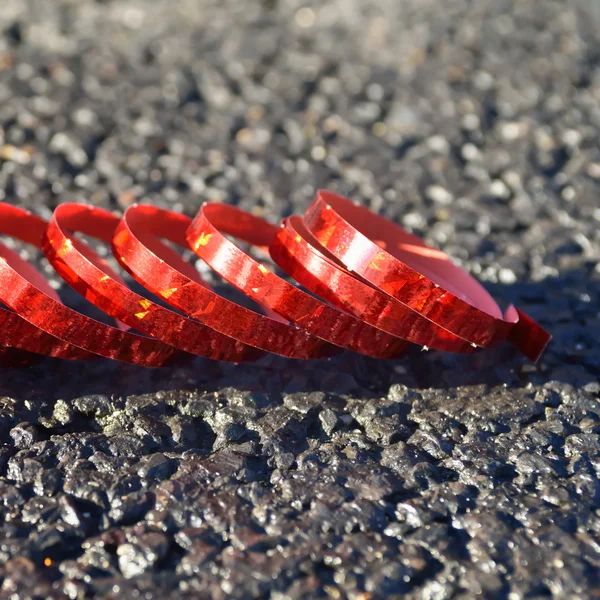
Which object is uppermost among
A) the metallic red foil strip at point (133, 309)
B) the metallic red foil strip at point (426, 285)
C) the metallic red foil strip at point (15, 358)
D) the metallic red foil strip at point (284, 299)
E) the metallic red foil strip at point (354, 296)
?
the metallic red foil strip at point (426, 285)

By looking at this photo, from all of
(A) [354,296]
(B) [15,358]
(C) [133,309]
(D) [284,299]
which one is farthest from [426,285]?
(B) [15,358]

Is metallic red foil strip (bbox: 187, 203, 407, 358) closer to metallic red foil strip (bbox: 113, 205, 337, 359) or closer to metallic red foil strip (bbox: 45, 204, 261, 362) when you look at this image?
metallic red foil strip (bbox: 113, 205, 337, 359)

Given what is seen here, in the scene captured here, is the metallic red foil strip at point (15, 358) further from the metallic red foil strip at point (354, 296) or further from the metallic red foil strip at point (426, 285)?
the metallic red foil strip at point (426, 285)

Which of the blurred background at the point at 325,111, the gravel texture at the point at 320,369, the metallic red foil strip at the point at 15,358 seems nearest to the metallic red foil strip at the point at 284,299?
the gravel texture at the point at 320,369

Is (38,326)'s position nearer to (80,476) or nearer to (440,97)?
(80,476)

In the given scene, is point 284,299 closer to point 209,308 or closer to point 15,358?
point 209,308

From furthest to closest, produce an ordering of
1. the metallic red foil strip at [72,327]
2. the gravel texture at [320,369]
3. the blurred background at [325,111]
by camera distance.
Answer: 1. the blurred background at [325,111]
2. the metallic red foil strip at [72,327]
3. the gravel texture at [320,369]

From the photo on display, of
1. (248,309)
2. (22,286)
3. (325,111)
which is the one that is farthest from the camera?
(325,111)
